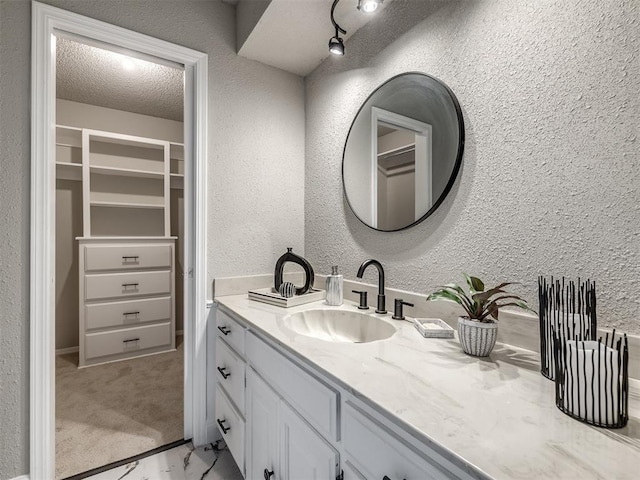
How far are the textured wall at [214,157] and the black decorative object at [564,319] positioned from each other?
1.42 m

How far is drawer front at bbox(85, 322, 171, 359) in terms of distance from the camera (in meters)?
2.72

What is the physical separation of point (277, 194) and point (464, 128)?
3.73 feet

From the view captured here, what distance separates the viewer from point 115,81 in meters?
2.59

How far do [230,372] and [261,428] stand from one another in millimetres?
378

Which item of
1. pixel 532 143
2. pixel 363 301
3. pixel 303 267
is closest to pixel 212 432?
pixel 303 267

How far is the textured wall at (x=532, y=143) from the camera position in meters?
0.77

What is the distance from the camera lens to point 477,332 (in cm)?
86

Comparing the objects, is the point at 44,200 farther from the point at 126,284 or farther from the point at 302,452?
the point at 126,284

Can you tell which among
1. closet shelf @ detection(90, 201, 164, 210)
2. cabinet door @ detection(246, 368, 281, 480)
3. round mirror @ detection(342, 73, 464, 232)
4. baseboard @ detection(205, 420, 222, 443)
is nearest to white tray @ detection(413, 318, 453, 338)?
round mirror @ detection(342, 73, 464, 232)

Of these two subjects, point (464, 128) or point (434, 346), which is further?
point (464, 128)

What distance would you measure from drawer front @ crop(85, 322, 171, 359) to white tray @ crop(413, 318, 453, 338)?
2.78 m

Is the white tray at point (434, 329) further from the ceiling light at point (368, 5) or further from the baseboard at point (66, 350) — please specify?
the baseboard at point (66, 350)

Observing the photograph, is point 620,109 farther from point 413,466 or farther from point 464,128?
point 413,466

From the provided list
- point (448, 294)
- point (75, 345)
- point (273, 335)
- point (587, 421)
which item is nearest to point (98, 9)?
point (273, 335)
